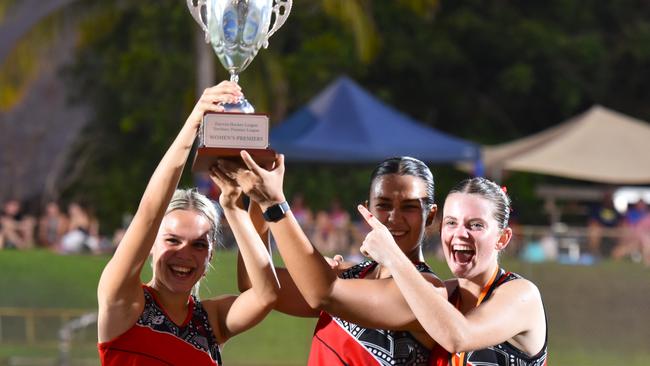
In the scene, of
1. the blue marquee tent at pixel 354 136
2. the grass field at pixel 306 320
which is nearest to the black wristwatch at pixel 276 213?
the grass field at pixel 306 320

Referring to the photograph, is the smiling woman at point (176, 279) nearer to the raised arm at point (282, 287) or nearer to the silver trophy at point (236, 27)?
the raised arm at point (282, 287)

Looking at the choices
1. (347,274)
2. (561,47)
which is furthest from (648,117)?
(347,274)

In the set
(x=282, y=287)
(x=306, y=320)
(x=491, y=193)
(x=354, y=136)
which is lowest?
(x=306, y=320)

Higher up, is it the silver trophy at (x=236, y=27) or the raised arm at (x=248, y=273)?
the silver trophy at (x=236, y=27)

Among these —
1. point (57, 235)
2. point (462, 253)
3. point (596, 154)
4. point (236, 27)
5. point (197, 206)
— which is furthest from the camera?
point (596, 154)

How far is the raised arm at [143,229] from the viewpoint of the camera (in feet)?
12.0

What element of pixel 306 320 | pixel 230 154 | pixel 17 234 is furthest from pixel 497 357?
pixel 17 234

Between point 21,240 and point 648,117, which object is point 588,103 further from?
point 21,240

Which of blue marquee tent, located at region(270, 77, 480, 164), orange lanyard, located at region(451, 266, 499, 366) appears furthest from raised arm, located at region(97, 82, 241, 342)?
blue marquee tent, located at region(270, 77, 480, 164)

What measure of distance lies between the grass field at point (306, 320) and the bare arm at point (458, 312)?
727 cm

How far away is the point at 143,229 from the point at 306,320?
769cm

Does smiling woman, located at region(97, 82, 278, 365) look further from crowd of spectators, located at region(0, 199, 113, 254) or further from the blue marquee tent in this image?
the blue marquee tent

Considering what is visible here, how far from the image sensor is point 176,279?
3.95m

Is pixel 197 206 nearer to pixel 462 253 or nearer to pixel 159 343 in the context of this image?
pixel 159 343
